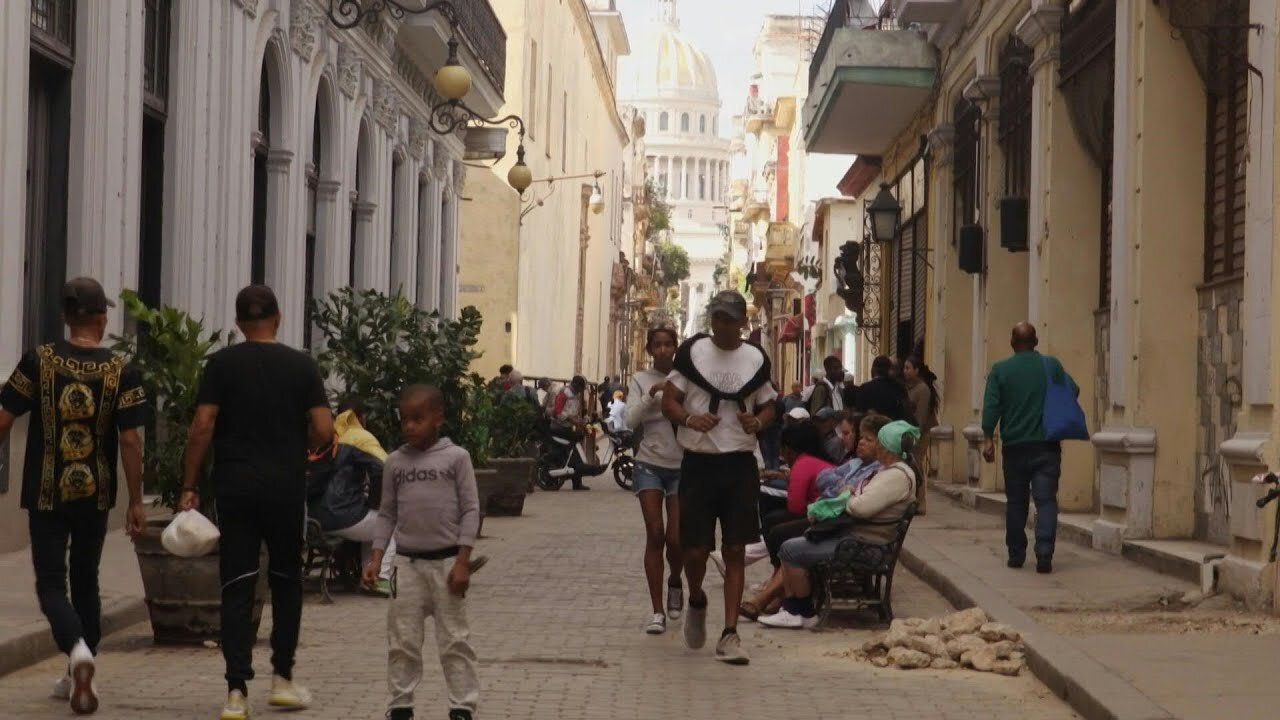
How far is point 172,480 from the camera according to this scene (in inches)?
429

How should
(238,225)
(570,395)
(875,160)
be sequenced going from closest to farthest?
(238,225), (570,395), (875,160)

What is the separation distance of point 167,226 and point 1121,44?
25.9 ft

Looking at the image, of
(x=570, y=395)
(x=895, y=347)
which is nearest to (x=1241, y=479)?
(x=570, y=395)

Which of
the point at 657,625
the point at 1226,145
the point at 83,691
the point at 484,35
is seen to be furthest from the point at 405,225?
the point at 83,691

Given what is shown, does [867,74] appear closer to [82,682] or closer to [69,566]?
[69,566]

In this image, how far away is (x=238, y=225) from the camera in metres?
19.6

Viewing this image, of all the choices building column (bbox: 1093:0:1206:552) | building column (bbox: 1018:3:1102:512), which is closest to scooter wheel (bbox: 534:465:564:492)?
building column (bbox: 1018:3:1102:512)

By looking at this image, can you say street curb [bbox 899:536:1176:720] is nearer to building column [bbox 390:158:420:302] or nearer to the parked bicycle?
the parked bicycle

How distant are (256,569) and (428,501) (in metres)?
0.86

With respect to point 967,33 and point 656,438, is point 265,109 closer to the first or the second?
point 967,33

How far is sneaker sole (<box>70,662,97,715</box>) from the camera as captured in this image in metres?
8.26

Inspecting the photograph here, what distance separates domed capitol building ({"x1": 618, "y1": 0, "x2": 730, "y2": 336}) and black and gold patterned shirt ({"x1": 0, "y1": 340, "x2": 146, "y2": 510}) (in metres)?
178

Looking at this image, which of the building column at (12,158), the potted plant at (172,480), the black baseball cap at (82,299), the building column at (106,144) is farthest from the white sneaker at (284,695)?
the building column at (106,144)

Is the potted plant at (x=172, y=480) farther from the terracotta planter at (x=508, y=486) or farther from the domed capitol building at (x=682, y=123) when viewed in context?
the domed capitol building at (x=682, y=123)
